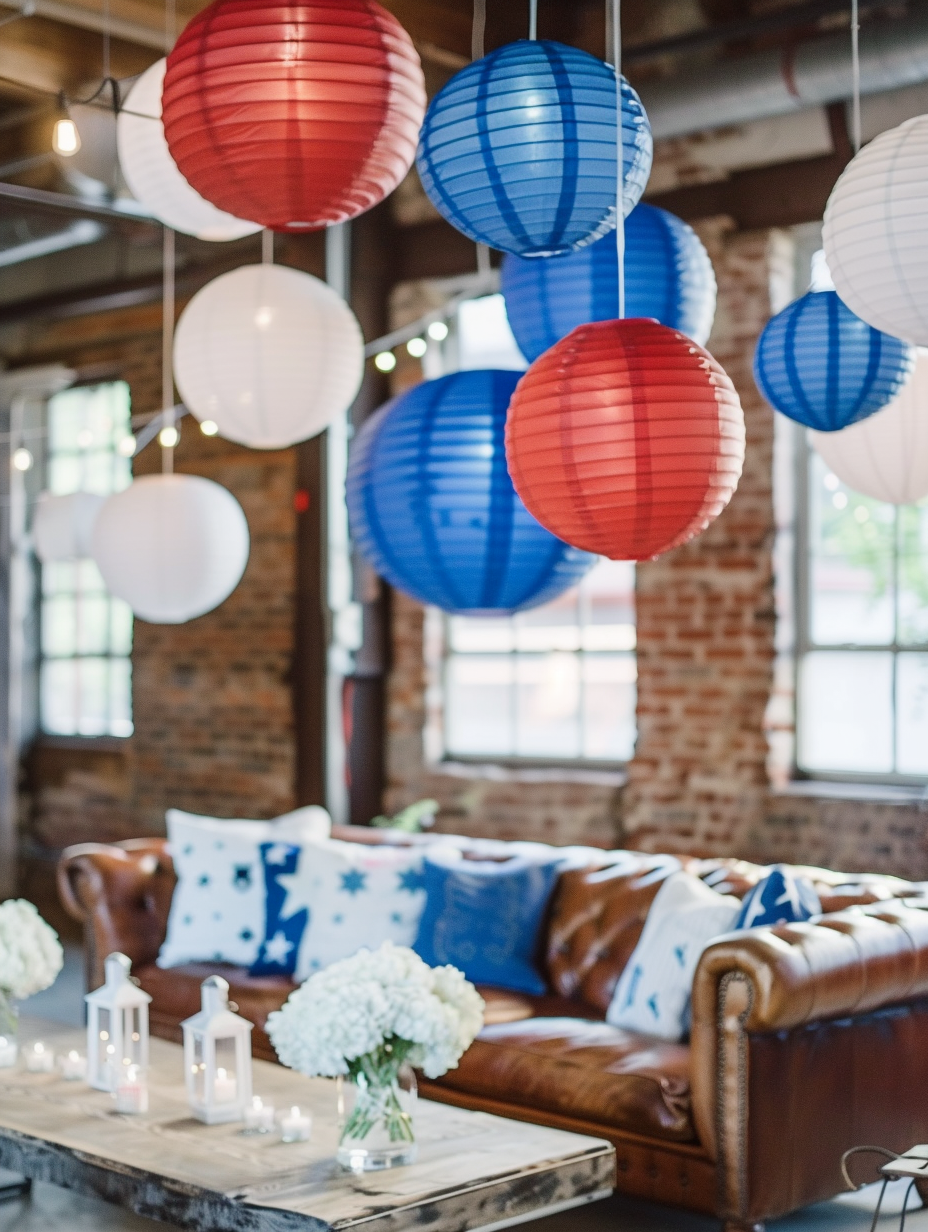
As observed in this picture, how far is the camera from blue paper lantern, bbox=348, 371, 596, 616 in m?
3.08

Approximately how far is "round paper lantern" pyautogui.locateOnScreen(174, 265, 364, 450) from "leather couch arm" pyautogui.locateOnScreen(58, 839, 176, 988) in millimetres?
1979

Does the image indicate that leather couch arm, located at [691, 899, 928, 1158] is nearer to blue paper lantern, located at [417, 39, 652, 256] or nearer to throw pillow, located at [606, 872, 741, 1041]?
throw pillow, located at [606, 872, 741, 1041]

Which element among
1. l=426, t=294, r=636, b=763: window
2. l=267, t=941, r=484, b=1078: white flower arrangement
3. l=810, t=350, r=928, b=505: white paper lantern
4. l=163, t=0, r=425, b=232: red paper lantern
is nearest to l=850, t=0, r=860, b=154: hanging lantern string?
l=810, t=350, r=928, b=505: white paper lantern

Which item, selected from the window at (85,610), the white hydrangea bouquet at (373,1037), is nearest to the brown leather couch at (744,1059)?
the white hydrangea bouquet at (373,1037)

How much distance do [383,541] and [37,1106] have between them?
1616 millimetres

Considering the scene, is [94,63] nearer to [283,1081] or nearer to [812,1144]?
[283,1081]

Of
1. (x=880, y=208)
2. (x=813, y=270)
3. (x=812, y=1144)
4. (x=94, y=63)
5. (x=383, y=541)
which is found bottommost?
(x=812, y=1144)

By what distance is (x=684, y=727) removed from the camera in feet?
19.9

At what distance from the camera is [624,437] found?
254 centimetres

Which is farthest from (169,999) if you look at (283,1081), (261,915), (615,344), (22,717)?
(22,717)

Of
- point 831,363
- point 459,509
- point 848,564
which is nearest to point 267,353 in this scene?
point 459,509

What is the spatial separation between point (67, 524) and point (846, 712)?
3367mm

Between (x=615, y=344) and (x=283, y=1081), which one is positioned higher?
(x=615, y=344)

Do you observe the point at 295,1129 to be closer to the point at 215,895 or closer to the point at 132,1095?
the point at 132,1095
